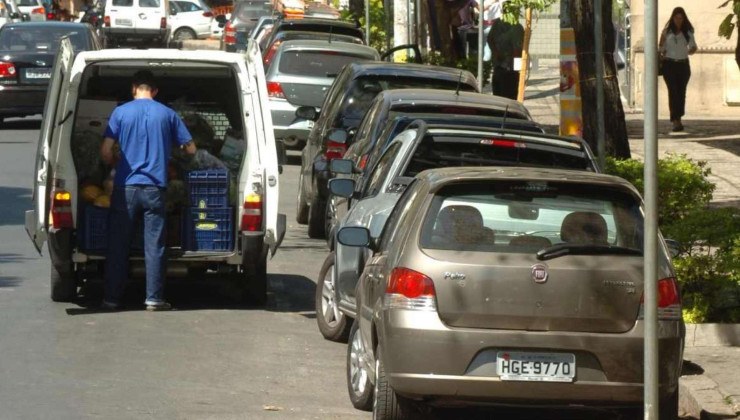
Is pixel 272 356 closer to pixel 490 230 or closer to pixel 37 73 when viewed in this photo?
pixel 490 230

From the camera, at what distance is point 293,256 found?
1518cm

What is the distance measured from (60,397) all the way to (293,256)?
6.31m

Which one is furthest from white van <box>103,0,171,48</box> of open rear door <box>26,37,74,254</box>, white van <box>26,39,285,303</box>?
open rear door <box>26,37,74,254</box>

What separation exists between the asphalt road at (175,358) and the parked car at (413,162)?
0.36 metres

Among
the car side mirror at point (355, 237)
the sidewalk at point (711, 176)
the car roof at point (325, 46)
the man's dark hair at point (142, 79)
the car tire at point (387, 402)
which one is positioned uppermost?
the man's dark hair at point (142, 79)

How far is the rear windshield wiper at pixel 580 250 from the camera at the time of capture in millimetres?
7754

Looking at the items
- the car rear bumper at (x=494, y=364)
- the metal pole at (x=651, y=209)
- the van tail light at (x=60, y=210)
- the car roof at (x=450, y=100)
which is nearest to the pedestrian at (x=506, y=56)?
the car roof at (x=450, y=100)

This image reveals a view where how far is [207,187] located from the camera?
12383 millimetres

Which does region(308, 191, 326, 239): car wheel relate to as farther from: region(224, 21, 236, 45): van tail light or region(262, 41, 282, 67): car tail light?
region(224, 21, 236, 45): van tail light

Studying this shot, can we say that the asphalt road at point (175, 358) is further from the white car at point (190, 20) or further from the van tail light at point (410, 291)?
the white car at point (190, 20)

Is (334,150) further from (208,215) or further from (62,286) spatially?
(62,286)

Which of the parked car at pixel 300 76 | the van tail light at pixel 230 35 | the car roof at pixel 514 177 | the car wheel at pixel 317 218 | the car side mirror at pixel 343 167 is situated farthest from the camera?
the van tail light at pixel 230 35

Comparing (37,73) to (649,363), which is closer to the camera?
(649,363)

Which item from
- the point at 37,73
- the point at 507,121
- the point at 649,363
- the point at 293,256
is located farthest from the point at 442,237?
the point at 37,73
